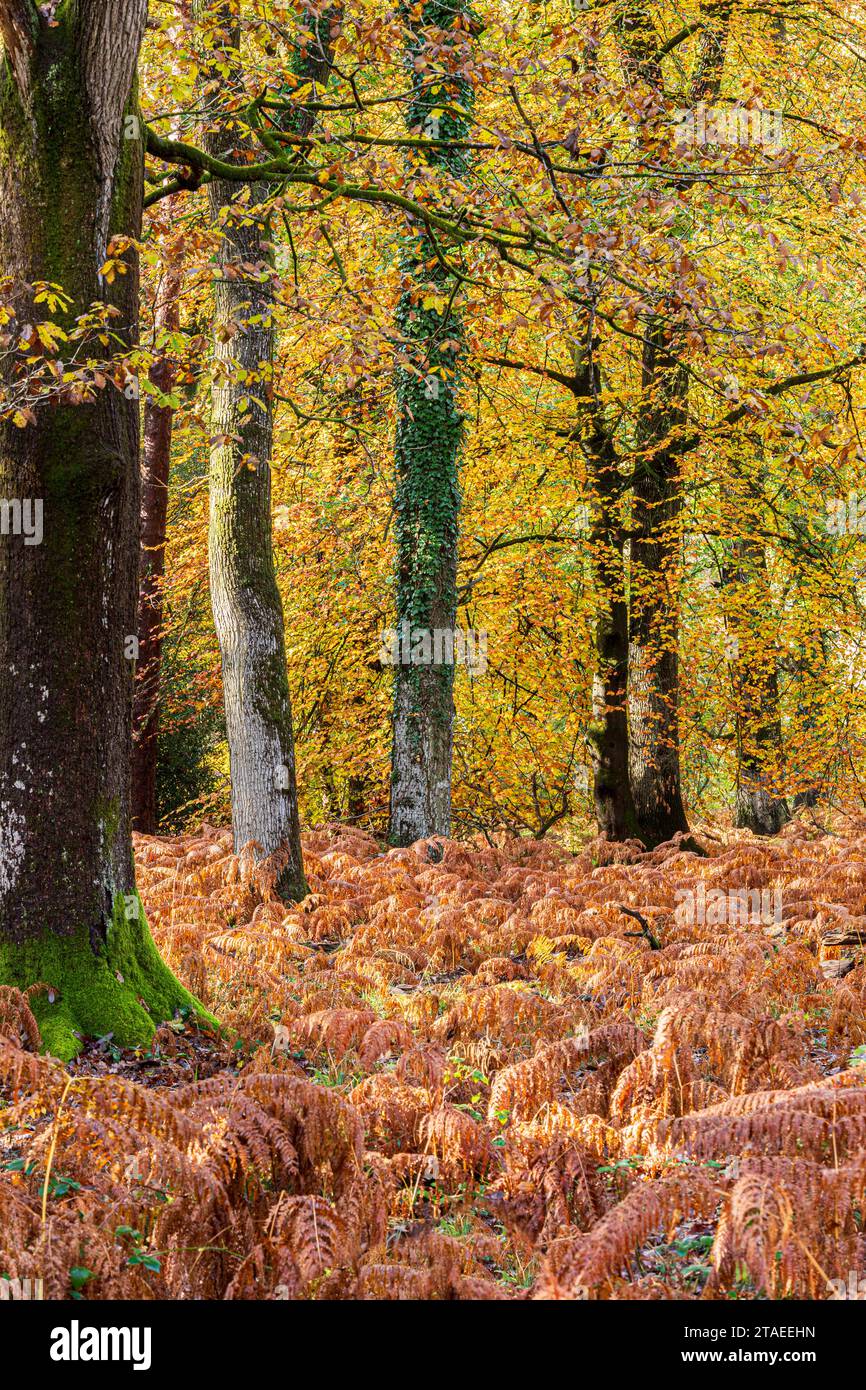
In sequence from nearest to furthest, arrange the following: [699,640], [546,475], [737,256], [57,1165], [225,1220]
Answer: [225,1220] → [57,1165] → [737,256] → [546,475] → [699,640]

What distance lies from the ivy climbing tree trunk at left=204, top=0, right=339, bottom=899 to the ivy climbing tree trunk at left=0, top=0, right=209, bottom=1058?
361cm

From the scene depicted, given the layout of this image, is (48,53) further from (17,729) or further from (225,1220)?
(225,1220)

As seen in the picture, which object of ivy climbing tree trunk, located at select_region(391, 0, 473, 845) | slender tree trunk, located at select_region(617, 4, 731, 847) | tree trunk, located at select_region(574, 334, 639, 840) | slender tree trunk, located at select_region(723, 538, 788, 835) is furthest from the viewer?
Answer: slender tree trunk, located at select_region(723, 538, 788, 835)

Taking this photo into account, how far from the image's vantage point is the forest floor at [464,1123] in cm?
309

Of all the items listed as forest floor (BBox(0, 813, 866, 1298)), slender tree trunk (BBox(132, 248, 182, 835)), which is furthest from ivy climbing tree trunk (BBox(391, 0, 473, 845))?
slender tree trunk (BBox(132, 248, 182, 835))

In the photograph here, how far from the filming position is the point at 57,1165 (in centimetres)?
357

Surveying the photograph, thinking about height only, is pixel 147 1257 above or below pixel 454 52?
below

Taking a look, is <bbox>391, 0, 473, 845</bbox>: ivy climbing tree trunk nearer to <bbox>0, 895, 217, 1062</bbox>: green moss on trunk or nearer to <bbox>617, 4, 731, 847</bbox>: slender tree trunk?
<bbox>617, 4, 731, 847</bbox>: slender tree trunk

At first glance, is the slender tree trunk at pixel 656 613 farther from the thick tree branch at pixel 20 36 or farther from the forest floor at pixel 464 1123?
the thick tree branch at pixel 20 36

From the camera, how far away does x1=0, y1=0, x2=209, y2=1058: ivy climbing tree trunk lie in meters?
5.03

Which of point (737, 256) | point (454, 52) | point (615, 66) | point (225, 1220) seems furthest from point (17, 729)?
point (737, 256)

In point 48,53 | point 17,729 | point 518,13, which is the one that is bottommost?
point 17,729

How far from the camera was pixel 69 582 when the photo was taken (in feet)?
16.8

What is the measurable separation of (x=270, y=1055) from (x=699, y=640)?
1293 centimetres
